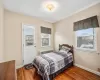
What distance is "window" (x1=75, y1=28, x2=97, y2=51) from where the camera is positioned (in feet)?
8.17

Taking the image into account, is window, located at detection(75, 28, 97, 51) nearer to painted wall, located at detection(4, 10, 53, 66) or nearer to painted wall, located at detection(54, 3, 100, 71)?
painted wall, located at detection(54, 3, 100, 71)

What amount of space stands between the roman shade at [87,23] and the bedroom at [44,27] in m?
0.05

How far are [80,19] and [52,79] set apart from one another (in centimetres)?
270

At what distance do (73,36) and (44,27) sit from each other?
6.03 feet

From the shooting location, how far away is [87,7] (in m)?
2.60

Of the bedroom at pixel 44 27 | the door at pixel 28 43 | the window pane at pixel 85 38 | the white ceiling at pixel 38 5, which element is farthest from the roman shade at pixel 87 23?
the door at pixel 28 43

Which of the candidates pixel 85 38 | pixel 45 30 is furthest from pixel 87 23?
pixel 45 30

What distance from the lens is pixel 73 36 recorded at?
325 cm

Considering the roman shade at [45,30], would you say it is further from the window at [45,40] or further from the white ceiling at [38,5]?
the white ceiling at [38,5]

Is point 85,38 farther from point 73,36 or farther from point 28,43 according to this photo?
point 28,43

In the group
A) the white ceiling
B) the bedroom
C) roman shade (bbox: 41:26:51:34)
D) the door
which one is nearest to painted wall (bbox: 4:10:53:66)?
Answer: the bedroom

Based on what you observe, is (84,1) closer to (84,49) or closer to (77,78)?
(84,49)

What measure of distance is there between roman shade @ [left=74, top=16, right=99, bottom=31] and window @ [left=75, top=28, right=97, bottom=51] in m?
0.15

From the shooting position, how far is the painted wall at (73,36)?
7.85 ft
